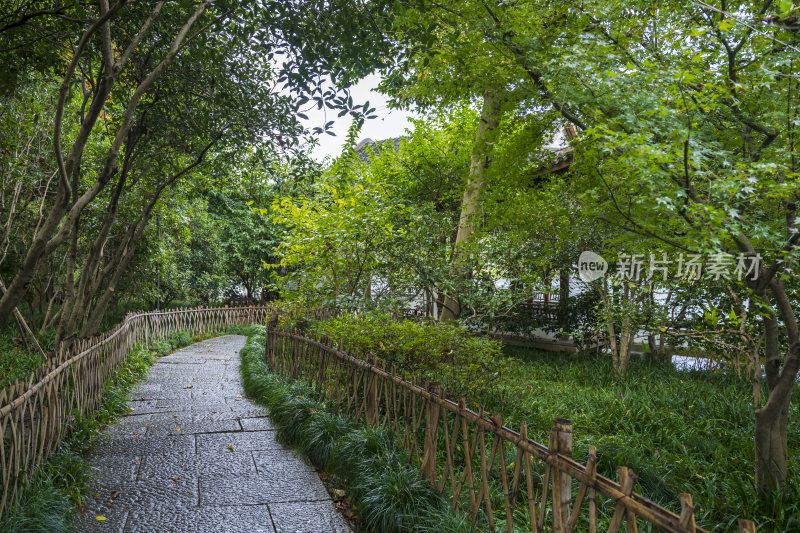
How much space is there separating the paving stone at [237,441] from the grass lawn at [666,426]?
2347 mm

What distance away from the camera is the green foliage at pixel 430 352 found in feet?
17.6

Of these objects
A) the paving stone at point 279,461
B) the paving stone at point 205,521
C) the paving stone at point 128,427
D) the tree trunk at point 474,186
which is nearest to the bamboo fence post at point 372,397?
the paving stone at point 279,461

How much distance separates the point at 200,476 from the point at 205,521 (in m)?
0.86

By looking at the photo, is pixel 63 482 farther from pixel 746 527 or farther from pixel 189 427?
pixel 746 527

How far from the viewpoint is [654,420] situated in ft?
18.9

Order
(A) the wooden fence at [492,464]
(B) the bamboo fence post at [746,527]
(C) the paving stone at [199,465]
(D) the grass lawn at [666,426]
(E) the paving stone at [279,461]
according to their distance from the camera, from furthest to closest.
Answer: (E) the paving stone at [279,461] < (C) the paving stone at [199,465] < (D) the grass lawn at [666,426] < (A) the wooden fence at [492,464] < (B) the bamboo fence post at [746,527]

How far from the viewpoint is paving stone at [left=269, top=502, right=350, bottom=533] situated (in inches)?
139

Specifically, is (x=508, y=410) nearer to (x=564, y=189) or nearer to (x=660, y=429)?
(x=660, y=429)

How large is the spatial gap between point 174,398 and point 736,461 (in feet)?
21.8

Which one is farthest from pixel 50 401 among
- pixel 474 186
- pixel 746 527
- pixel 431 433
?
pixel 474 186

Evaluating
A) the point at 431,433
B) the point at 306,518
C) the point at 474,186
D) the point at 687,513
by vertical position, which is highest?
the point at 474,186

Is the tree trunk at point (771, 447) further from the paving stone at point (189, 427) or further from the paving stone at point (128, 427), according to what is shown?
the paving stone at point (128, 427)

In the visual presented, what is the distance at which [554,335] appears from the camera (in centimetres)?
1214

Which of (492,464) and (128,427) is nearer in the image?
(492,464)
